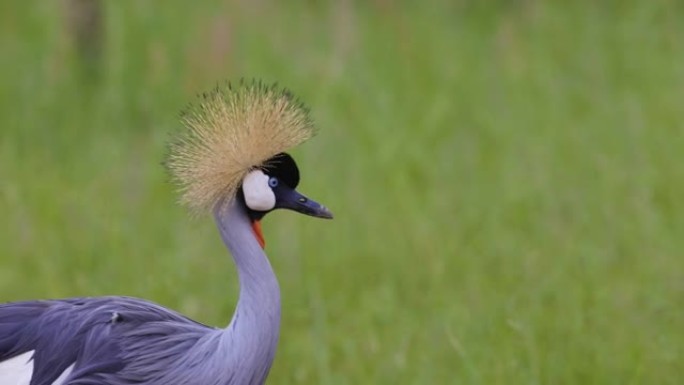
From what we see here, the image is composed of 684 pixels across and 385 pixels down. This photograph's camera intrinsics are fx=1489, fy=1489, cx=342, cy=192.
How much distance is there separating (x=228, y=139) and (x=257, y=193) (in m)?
0.12

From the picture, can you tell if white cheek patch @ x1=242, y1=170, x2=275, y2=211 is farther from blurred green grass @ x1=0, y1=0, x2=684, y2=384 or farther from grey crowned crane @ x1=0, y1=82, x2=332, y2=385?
blurred green grass @ x1=0, y1=0, x2=684, y2=384

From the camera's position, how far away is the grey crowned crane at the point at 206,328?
2.55 m

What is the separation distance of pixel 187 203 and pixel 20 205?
1.56 m

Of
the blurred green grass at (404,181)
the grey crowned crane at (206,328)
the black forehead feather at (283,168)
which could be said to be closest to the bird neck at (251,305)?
the grey crowned crane at (206,328)

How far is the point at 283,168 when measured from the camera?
2.63 meters

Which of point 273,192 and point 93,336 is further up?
point 273,192

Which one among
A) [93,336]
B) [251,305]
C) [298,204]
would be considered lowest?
[93,336]

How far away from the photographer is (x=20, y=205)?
4.05m

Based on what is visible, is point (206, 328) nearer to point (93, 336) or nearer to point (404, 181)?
point (93, 336)

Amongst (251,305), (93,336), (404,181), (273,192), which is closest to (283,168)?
(273,192)

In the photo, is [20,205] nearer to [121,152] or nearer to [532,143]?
[121,152]

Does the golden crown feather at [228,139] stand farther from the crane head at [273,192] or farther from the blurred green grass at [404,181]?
the blurred green grass at [404,181]

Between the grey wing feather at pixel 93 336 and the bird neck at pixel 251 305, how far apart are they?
0.50ft

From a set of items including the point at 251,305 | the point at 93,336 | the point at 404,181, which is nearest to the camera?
the point at 251,305
